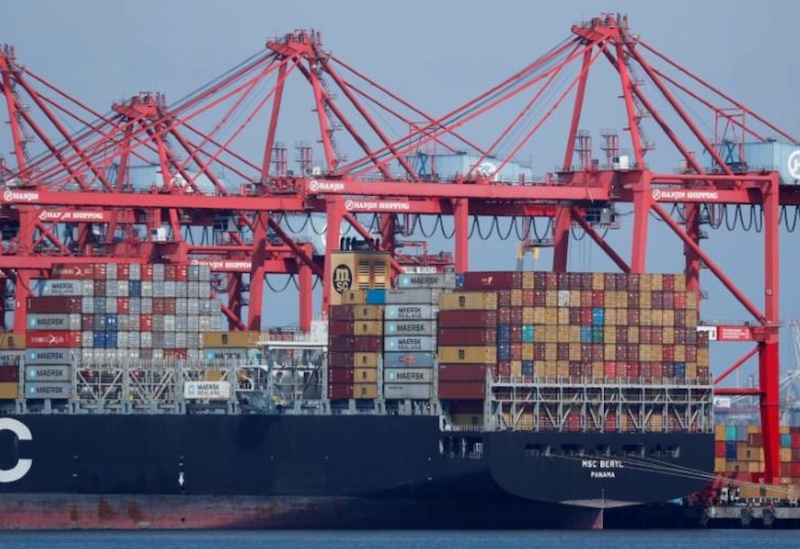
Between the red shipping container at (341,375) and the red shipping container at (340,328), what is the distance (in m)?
1.19

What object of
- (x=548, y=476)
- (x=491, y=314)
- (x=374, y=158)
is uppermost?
(x=374, y=158)

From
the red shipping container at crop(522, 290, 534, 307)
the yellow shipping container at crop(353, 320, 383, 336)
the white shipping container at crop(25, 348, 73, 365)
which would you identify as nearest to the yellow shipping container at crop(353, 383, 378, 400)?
the yellow shipping container at crop(353, 320, 383, 336)

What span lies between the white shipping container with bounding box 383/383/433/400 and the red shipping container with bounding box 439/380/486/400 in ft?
1.78

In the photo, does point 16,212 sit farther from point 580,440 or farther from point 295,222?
point 580,440

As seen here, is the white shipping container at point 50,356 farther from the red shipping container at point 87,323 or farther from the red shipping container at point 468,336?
the red shipping container at point 468,336

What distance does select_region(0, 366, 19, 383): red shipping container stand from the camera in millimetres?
87812

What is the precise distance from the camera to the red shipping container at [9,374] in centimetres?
8781

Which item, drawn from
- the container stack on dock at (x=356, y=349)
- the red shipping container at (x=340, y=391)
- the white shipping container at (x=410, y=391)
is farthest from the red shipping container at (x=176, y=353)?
the white shipping container at (x=410, y=391)

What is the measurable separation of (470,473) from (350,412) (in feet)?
15.3

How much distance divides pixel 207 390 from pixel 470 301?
10020mm

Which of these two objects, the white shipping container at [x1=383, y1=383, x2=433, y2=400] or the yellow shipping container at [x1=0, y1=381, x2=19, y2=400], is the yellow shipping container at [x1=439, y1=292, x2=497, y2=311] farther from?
the yellow shipping container at [x1=0, y1=381, x2=19, y2=400]

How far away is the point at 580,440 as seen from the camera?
82.4m

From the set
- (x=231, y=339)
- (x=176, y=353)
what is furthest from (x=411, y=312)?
(x=176, y=353)

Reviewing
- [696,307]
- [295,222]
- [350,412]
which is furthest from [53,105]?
[696,307]
